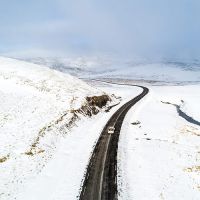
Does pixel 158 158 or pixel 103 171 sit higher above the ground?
pixel 158 158

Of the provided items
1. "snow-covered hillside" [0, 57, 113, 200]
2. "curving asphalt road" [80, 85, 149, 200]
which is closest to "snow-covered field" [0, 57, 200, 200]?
"snow-covered hillside" [0, 57, 113, 200]

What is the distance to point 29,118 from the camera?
5488cm

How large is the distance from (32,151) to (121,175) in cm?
1272

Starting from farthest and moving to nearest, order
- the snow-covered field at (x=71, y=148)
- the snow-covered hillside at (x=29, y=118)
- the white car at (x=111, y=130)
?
the white car at (x=111, y=130) < the snow-covered hillside at (x=29, y=118) < the snow-covered field at (x=71, y=148)

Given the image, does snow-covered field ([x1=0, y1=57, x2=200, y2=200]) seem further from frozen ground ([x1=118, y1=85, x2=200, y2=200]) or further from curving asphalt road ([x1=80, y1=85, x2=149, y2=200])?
curving asphalt road ([x1=80, y1=85, x2=149, y2=200])

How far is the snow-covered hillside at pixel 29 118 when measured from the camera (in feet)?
120

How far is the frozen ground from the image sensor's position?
109 ft

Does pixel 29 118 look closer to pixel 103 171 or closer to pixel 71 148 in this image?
pixel 71 148

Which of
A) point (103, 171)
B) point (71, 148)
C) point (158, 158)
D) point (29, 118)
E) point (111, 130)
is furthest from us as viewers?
point (111, 130)

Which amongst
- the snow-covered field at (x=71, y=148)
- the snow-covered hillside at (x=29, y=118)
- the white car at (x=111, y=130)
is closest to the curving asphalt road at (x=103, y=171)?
the white car at (x=111, y=130)

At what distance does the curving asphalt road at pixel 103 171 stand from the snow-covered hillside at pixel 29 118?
6.39m

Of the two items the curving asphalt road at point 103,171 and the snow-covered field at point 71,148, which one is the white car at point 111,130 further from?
the snow-covered field at point 71,148

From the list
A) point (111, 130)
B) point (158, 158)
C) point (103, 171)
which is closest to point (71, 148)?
point (103, 171)

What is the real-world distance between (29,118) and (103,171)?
72.1ft
